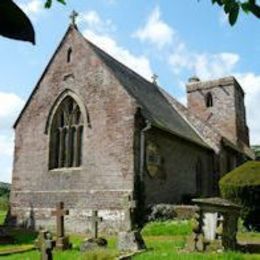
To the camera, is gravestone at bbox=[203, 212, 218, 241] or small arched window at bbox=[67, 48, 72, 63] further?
small arched window at bbox=[67, 48, 72, 63]

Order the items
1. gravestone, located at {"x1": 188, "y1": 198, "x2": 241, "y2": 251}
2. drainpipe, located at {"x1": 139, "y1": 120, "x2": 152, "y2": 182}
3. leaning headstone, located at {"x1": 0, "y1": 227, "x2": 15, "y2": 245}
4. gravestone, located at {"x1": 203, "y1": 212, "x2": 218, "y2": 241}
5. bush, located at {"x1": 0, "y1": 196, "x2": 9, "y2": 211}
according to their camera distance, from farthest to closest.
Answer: bush, located at {"x1": 0, "y1": 196, "x2": 9, "y2": 211}
drainpipe, located at {"x1": 139, "y1": 120, "x2": 152, "y2": 182}
leaning headstone, located at {"x1": 0, "y1": 227, "x2": 15, "y2": 245}
gravestone, located at {"x1": 203, "y1": 212, "x2": 218, "y2": 241}
gravestone, located at {"x1": 188, "y1": 198, "x2": 241, "y2": 251}

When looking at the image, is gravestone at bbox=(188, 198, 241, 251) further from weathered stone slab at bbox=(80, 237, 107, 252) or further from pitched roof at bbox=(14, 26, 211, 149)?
pitched roof at bbox=(14, 26, 211, 149)

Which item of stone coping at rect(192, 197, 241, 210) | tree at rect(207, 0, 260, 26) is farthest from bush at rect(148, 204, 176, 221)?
tree at rect(207, 0, 260, 26)

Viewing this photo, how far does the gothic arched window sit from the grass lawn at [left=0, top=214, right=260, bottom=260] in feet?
12.3

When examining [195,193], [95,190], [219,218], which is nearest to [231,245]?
[219,218]

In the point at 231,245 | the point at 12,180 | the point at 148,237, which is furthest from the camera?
the point at 12,180

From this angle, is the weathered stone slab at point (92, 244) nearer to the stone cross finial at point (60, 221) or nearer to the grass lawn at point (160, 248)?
the grass lawn at point (160, 248)

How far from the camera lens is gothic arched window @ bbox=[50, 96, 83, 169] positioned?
23156 millimetres

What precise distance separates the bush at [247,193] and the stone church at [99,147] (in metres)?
4.14

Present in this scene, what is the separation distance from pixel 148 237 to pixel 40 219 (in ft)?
24.3

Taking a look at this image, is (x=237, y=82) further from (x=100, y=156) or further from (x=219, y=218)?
(x=219, y=218)

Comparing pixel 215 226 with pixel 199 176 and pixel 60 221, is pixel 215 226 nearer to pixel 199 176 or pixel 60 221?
pixel 60 221

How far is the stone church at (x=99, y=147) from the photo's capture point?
826 inches

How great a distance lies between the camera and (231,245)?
12953mm
